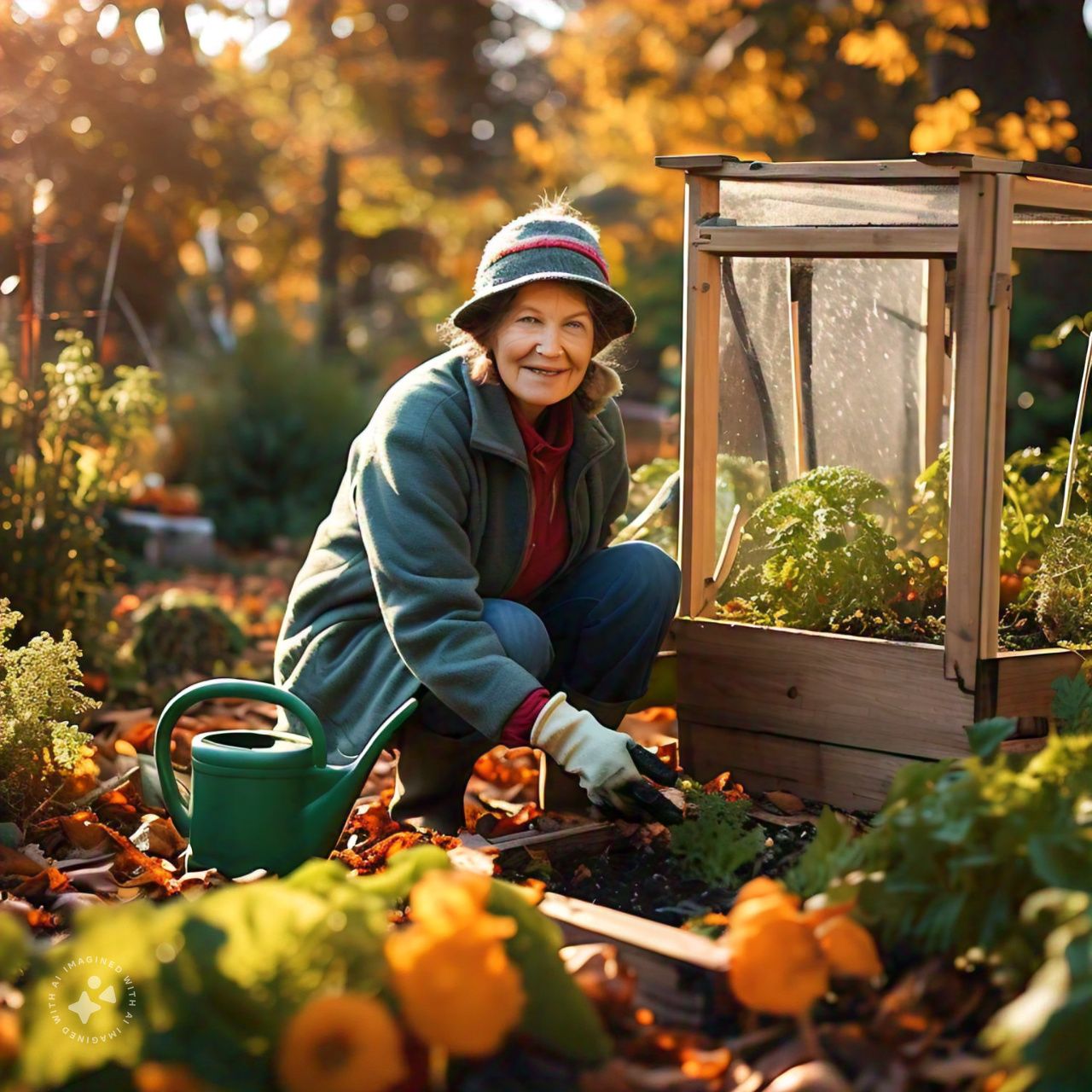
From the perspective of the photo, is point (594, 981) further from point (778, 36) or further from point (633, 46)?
point (633, 46)

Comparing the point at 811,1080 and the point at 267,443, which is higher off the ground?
the point at 267,443

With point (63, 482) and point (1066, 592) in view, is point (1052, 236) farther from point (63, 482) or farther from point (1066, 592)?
point (63, 482)

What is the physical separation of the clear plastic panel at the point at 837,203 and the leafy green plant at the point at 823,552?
509mm

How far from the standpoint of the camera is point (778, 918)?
4.93ft

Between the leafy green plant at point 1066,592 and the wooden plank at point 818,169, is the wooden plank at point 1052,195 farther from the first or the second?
the leafy green plant at point 1066,592

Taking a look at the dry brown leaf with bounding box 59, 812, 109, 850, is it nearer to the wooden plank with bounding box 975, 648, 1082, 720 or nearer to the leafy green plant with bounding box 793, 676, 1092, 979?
the leafy green plant with bounding box 793, 676, 1092, 979

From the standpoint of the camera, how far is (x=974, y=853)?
1534 millimetres

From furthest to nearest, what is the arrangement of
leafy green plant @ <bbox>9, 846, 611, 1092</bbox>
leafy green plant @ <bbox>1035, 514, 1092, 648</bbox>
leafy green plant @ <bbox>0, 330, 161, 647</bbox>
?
leafy green plant @ <bbox>0, 330, 161, 647</bbox> → leafy green plant @ <bbox>1035, 514, 1092, 648</bbox> → leafy green plant @ <bbox>9, 846, 611, 1092</bbox>

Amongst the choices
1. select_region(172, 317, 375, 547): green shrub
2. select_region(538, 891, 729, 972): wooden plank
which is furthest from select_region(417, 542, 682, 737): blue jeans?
select_region(172, 317, 375, 547): green shrub

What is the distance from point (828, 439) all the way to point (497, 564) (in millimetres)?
911

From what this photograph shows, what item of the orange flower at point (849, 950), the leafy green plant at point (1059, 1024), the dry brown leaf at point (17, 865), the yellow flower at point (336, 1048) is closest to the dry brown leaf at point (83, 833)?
the dry brown leaf at point (17, 865)

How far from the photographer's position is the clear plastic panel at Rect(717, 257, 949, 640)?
112 inches

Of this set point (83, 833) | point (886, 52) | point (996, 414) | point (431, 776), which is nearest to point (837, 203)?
point (996, 414)

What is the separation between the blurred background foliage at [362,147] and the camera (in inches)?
211
